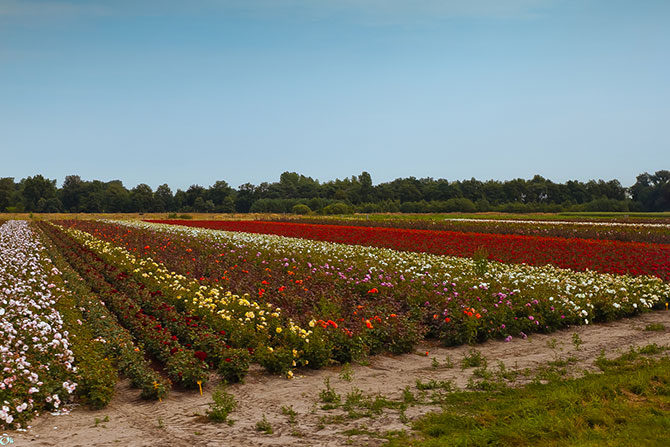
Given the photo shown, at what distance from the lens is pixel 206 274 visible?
41.3ft

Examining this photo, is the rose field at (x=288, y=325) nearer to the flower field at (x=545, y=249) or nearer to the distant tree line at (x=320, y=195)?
the flower field at (x=545, y=249)

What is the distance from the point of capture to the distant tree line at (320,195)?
90.1 metres

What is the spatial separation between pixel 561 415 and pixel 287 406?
106 inches

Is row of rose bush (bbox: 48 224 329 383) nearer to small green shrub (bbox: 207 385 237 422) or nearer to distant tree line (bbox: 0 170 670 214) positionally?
small green shrub (bbox: 207 385 237 422)

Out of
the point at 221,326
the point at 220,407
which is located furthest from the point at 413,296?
the point at 220,407

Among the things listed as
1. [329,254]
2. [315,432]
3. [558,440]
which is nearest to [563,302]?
[558,440]

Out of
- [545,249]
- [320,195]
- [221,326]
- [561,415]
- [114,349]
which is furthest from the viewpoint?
[320,195]

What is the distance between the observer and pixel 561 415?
4.91 metres

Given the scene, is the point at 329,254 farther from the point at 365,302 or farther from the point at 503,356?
the point at 503,356

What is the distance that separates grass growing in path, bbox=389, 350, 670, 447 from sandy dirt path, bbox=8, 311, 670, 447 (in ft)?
1.34

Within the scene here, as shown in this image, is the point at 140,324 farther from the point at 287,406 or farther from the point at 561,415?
the point at 561,415

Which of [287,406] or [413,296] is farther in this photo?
[413,296]

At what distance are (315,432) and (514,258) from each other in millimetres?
12656

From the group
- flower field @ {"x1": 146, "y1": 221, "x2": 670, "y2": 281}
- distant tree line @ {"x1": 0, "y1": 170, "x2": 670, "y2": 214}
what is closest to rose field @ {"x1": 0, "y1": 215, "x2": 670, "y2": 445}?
flower field @ {"x1": 146, "y1": 221, "x2": 670, "y2": 281}
